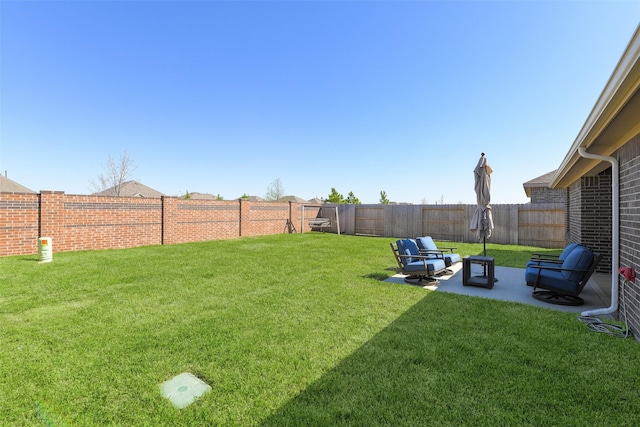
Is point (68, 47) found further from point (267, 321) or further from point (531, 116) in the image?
point (531, 116)

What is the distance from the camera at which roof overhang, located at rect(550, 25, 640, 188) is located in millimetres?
2078

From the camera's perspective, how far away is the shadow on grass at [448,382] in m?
2.02

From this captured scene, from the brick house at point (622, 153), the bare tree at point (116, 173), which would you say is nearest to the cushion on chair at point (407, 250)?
the brick house at point (622, 153)

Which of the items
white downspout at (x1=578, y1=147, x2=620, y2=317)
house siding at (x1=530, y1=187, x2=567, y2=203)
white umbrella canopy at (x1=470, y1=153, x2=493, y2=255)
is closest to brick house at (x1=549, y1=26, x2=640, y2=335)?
white downspout at (x1=578, y1=147, x2=620, y2=317)

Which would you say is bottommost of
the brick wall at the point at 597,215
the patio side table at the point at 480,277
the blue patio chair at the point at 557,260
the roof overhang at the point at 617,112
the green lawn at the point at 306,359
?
the green lawn at the point at 306,359

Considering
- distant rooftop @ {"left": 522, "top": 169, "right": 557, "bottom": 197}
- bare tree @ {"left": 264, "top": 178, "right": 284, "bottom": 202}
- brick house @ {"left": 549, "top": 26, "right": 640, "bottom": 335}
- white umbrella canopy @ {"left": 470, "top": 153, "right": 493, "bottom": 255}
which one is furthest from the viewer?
bare tree @ {"left": 264, "top": 178, "right": 284, "bottom": 202}

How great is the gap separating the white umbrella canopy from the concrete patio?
1208 mm

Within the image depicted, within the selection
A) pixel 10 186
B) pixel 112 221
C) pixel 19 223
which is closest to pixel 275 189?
pixel 10 186

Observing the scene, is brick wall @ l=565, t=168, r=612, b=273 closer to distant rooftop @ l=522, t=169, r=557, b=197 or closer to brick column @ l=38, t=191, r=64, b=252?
distant rooftop @ l=522, t=169, r=557, b=197

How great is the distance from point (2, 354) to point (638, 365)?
21.7 feet

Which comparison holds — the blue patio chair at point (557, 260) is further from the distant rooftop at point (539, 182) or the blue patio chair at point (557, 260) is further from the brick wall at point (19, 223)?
the brick wall at point (19, 223)

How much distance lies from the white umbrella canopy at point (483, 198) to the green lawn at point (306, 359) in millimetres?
2427

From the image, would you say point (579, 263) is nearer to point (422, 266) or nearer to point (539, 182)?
point (422, 266)

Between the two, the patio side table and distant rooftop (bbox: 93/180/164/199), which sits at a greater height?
distant rooftop (bbox: 93/180/164/199)
